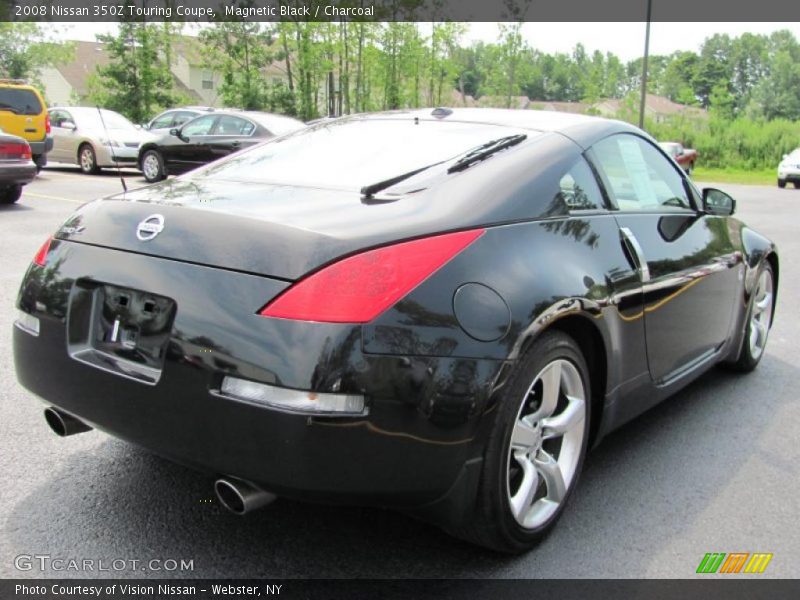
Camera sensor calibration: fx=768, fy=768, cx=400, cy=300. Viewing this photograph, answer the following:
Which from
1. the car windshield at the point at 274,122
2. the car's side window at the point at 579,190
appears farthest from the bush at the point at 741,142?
the car's side window at the point at 579,190

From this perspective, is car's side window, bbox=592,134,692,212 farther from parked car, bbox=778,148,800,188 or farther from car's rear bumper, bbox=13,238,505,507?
parked car, bbox=778,148,800,188

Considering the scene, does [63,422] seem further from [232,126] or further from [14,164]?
[232,126]

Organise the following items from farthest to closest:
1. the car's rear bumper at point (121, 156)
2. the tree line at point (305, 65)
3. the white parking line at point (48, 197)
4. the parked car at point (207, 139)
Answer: the tree line at point (305, 65), the car's rear bumper at point (121, 156), the parked car at point (207, 139), the white parking line at point (48, 197)

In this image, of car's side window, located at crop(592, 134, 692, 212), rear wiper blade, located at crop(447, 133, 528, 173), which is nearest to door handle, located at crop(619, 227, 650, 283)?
car's side window, located at crop(592, 134, 692, 212)

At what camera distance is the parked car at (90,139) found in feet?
59.1

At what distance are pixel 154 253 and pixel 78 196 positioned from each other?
39.2 feet

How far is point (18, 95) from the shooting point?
16797 mm

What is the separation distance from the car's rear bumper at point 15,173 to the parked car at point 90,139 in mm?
6233

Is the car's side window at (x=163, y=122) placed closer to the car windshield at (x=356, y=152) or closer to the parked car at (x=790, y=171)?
the car windshield at (x=356, y=152)

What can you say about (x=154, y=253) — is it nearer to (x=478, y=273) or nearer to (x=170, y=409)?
(x=170, y=409)

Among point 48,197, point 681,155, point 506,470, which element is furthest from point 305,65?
point 506,470

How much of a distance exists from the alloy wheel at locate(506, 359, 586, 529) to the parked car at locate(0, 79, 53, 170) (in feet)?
52.7

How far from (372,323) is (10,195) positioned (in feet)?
37.8

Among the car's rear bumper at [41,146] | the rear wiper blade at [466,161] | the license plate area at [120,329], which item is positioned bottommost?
the car's rear bumper at [41,146]
